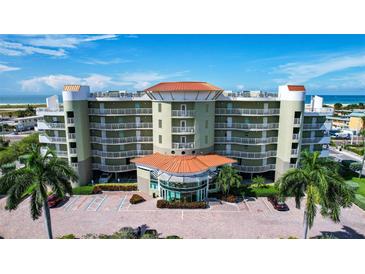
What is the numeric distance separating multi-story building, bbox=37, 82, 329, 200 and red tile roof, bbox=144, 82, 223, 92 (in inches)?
5.7

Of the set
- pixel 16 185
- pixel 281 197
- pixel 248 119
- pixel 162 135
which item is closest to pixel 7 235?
pixel 16 185

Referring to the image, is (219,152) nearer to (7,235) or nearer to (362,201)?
(362,201)

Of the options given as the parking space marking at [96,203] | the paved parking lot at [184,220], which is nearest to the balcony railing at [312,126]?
the paved parking lot at [184,220]

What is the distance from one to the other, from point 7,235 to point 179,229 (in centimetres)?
1824

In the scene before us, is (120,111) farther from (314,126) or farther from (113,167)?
(314,126)

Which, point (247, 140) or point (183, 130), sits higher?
point (183, 130)

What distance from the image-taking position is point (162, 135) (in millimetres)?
34438

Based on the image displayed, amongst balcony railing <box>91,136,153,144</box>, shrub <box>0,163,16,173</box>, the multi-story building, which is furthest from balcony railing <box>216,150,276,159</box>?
shrub <box>0,163,16,173</box>

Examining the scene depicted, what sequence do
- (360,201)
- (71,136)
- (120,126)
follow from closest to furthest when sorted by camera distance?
(360,201)
(71,136)
(120,126)

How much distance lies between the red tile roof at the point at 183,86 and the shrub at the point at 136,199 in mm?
15402

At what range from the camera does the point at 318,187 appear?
1795cm

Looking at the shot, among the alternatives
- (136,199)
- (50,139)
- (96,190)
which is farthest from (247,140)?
(50,139)

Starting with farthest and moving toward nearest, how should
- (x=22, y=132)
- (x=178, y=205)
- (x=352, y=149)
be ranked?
1. (x=22, y=132)
2. (x=352, y=149)
3. (x=178, y=205)

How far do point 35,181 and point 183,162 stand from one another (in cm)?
1840
